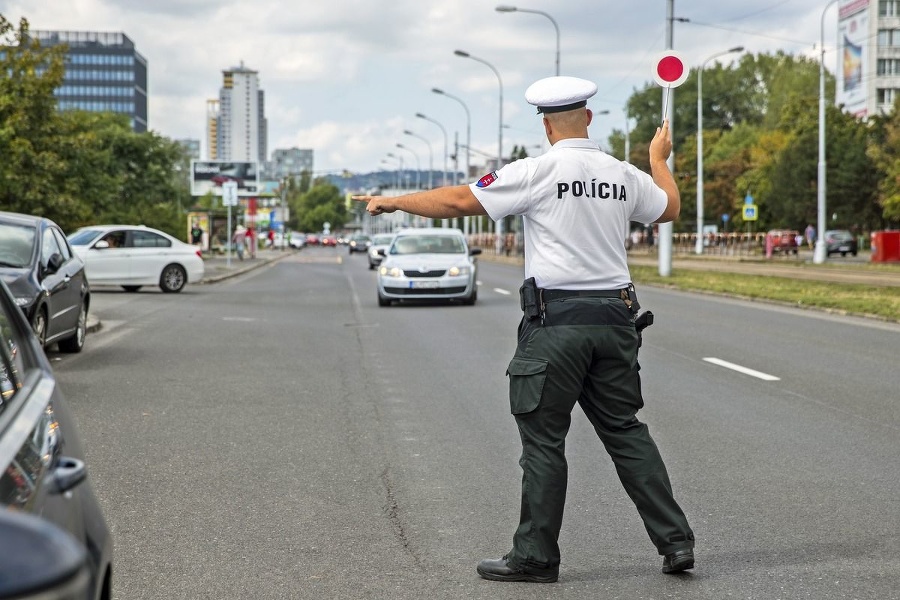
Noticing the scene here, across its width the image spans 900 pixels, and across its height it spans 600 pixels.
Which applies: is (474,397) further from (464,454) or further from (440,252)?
(440,252)

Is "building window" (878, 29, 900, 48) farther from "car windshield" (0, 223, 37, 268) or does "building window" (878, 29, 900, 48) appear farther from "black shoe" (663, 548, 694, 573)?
"black shoe" (663, 548, 694, 573)

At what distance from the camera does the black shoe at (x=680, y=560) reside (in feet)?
15.4

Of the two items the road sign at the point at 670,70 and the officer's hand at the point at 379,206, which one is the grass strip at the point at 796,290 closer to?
the road sign at the point at 670,70

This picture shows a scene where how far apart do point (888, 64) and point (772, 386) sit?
117 metres

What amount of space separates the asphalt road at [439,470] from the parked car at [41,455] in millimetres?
1330

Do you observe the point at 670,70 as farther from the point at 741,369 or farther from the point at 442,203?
the point at 741,369

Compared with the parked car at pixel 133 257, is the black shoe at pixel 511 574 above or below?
below

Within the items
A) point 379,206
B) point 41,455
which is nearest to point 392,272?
point 379,206

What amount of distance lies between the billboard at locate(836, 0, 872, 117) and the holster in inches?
4686

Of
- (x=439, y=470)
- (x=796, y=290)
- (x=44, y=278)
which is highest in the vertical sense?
(x=44, y=278)

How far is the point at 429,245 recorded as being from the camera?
83.4 feet

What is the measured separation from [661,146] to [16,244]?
9.07 metres

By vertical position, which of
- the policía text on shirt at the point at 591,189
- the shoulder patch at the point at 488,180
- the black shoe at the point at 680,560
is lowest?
the black shoe at the point at 680,560

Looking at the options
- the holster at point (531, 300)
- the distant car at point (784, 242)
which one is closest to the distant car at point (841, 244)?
the distant car at point (784, 242)
